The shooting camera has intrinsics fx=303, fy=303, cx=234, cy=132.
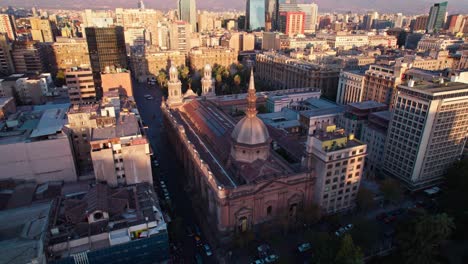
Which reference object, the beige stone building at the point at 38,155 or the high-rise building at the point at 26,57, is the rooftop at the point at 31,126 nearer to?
the beige stone building at the point at 38,155

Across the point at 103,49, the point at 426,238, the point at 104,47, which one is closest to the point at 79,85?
the point at 103,49

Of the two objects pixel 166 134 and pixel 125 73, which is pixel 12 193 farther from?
pixel 125 73

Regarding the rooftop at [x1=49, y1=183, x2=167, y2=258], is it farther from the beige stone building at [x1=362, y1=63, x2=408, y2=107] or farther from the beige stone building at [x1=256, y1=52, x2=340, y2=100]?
the beige stone building at [x1=256, y1=52, x2=340, y2=100]

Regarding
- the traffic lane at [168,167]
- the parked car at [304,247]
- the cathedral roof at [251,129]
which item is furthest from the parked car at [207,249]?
the cathedral roof at [251,129]

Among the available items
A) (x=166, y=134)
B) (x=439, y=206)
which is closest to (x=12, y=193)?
(x=166, y=134)

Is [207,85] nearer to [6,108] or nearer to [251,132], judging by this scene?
[251,132]

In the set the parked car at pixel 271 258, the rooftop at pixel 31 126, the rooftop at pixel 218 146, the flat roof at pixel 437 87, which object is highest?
the flat roof at pixel 437 87

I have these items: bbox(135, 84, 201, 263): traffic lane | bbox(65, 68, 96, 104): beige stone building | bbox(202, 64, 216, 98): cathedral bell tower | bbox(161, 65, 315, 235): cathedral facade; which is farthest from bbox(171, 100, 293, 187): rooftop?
bbox(65, 68, 96, 104): beige stone building
